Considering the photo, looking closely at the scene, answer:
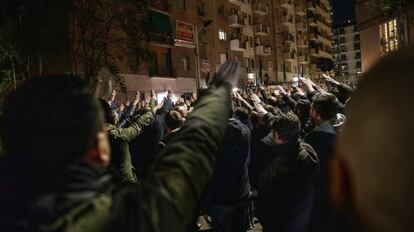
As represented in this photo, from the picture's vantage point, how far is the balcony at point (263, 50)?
167 ft

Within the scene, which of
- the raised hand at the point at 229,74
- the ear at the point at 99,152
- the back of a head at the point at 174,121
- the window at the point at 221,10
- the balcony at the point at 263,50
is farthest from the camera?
the balcony at the point at 263,50

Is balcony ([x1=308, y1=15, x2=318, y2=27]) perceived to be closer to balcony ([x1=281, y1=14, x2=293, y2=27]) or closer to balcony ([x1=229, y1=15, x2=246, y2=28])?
balcony ([x1=281, y1=14, x2=293, y2=27])

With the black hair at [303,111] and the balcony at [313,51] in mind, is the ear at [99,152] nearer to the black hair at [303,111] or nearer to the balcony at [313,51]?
the black hair at [303,111]

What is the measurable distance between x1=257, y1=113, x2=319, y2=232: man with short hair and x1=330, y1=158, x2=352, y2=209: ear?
3072 mm

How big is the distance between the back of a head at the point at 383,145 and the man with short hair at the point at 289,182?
3.15m

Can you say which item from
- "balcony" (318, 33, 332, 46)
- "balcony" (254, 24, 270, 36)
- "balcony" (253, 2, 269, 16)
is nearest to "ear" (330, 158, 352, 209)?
"balcony" (254, 24, 270, 36)

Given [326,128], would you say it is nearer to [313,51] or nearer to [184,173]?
[184,173]

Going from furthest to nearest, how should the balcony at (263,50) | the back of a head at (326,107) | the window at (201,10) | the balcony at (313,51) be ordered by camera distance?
the balcony at (313,51), the balcony at (263,50), the window at (201,10), the back of a head at (326,107)

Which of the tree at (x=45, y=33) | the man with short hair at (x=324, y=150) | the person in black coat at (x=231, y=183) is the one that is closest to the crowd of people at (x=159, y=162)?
the man with short hair at (x=324, y=150)

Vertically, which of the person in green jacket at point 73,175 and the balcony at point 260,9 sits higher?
the balcony at point 260,9

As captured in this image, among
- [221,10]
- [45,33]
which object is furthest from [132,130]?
[221,10]

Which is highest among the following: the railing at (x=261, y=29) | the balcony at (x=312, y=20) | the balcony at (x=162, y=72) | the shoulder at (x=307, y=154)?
the balcony at (x=312, y=20)

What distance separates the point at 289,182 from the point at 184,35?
32.6 meters

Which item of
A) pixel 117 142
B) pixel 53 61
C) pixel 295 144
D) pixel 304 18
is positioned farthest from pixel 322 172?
pixel 304 18
